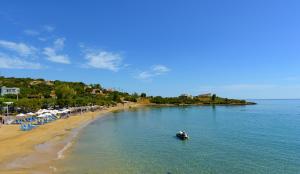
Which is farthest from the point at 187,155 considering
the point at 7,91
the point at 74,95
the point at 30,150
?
the point at 74,95

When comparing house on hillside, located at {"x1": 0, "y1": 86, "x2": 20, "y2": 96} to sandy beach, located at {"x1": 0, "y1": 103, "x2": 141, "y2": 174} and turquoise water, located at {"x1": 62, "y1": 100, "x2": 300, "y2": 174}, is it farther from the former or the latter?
turquoise water, located at {"x1": 62, "y1": 100, "x2": 300, "y2": 174}

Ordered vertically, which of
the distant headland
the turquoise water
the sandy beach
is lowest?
the turquoise water

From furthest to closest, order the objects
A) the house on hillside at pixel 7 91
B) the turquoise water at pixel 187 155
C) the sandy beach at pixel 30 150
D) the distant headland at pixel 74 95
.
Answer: the house on hillside at pixel 7 91 < the distant headland at pixel 74 95 < the turquoise water at pixel 187 155 < the sandy beach at pixel 30 150

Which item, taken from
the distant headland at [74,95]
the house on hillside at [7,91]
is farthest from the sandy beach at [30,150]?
the house on hillside at [7,91]

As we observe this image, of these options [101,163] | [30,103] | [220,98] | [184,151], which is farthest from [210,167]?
[220,98]

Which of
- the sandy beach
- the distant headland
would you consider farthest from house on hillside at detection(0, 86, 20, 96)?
the sandy beach

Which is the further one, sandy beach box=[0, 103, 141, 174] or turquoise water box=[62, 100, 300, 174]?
turquoise water box=[62, 100, 300, 174]

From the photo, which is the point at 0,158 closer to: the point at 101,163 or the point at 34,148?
the point at 34,148

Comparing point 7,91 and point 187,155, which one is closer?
point 187,155

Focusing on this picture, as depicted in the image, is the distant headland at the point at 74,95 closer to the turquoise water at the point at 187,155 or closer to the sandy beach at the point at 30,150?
the sandy beach at the point at 30,150

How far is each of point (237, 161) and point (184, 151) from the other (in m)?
6.43

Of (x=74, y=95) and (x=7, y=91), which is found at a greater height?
(x=7, y=91)

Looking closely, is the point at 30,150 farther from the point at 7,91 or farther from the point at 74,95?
the point at 74,95

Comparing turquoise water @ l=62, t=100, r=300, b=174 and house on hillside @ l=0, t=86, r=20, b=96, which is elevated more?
house on hillside @ l=0, t=86, r=20, b=96
